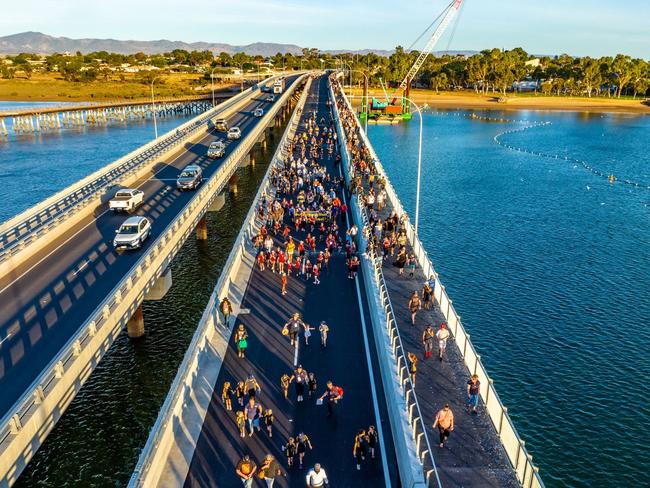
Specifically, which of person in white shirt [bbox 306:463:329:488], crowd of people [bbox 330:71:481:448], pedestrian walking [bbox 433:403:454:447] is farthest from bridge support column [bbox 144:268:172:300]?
pedestrian walking [bbox 433:403:454:447]

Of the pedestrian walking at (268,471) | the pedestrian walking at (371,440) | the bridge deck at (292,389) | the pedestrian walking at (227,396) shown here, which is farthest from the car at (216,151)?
the pedestrian walking at (268,471)

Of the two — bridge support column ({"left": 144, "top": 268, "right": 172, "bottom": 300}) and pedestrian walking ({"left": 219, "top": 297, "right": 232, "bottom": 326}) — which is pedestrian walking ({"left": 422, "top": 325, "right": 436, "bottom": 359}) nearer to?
pedestrian walking ({"left": 219, "top": 297, "right": 232, "bottom": 326})

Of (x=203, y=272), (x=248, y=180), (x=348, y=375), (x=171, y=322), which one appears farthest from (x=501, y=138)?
(x=348, y=375)

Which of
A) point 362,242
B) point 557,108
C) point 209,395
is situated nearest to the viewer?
point 209,395

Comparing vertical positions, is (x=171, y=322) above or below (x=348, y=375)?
below

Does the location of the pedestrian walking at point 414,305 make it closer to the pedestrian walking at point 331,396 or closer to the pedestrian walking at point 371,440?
the pedestrian walking at point 331,396

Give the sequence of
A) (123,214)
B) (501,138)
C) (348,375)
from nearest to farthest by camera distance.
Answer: (348,375) < (123,214) < (501,138)

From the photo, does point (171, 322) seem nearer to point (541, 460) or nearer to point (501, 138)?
point (541, 460)
